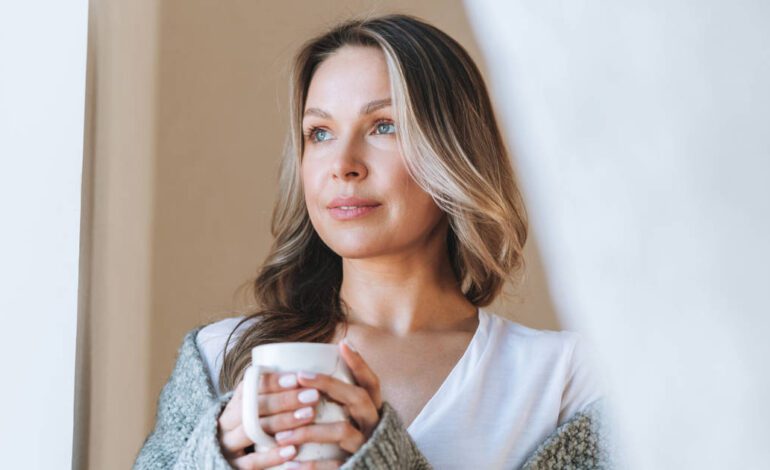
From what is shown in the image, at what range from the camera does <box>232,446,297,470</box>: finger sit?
603mm

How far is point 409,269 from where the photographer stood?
946mm

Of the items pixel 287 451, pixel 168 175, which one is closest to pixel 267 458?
pixel 287 451

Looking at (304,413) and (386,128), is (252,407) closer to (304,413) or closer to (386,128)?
(304,413)

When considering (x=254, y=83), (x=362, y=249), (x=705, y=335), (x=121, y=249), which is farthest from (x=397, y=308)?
(x=705, y=335)

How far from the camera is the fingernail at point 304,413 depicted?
595 mm

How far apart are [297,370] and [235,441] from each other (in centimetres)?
8

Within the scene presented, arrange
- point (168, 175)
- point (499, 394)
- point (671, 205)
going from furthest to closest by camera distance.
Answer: point (168, 175), point (499, 394), point (671, 205)

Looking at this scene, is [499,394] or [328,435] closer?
[328,435]

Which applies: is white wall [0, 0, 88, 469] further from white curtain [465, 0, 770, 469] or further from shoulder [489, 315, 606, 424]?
white curtain [465, 0, 770, 469]

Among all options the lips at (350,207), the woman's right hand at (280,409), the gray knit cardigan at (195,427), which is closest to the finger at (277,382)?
the woman's right hand at (280,409)

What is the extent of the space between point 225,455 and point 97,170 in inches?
15.1

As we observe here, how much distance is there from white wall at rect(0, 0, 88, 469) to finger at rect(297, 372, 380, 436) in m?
0.34

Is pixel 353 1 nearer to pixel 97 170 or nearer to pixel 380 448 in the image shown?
pixel 97 170

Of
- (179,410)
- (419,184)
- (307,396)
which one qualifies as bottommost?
(179,410)
